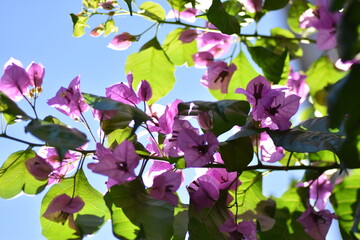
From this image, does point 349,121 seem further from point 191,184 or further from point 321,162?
point 321,162

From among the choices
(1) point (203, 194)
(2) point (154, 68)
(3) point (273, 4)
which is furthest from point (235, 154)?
(3) point (273, 4)

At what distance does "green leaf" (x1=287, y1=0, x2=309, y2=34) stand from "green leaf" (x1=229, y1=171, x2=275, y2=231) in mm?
374

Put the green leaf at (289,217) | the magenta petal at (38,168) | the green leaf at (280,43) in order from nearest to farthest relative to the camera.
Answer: the magenta petal at (38,168), the green leaf at (289,217), the green leaf at (280,43)

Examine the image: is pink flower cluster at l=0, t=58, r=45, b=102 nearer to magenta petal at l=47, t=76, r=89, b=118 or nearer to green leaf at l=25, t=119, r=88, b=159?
magenta petal at l=47, t=76, r=89, b=118

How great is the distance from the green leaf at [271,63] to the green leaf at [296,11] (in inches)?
6.6

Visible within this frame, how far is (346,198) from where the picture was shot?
0.66 meters

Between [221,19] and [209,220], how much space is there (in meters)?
0.25

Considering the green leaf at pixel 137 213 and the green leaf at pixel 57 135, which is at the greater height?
the green leaf at pixel 57 135

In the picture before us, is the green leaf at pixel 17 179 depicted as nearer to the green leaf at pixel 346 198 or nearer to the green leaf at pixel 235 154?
the green leaf at pixel 235 154

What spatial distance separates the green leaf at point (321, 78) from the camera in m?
0.84

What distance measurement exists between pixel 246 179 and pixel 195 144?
15 cm

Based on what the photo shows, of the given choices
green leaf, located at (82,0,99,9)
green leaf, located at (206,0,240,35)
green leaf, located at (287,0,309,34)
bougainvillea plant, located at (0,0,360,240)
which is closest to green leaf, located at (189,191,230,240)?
bougainvillea plant, located at (0,0,360,240)

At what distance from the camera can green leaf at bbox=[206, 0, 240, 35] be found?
0.60 m

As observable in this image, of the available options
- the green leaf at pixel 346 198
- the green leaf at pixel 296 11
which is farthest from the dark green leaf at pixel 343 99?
the green leaf at pixel 296 11
